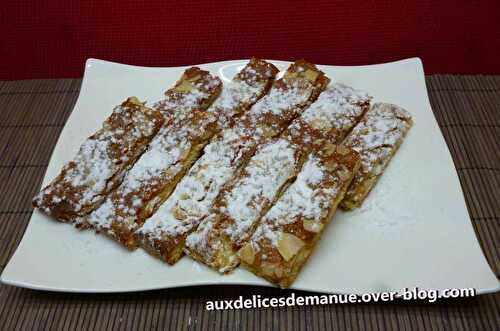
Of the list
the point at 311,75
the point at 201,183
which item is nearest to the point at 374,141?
the point at 311,75

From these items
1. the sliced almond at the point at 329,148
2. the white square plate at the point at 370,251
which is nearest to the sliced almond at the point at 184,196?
the white square plate at the point at 370,251

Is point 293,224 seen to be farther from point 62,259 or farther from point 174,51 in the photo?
point 174,51

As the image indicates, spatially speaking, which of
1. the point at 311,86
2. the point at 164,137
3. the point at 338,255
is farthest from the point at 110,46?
the point at 338,255

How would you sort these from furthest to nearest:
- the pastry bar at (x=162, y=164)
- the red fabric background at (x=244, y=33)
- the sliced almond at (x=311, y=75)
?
the red fabric background at (x=244, y=33) → the sliced almond at (x=311, y=75) → the pastry bar at (x=162, y=164)

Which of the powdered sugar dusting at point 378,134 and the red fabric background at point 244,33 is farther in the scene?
the red fabric background at point 244,33

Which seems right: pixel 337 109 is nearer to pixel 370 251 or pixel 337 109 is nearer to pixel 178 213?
pixel 370 251

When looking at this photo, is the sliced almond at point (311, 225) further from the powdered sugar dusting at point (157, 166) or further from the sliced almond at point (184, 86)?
the sliced almond at point (184, 86)

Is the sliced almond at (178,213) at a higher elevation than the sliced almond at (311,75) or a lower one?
lower
